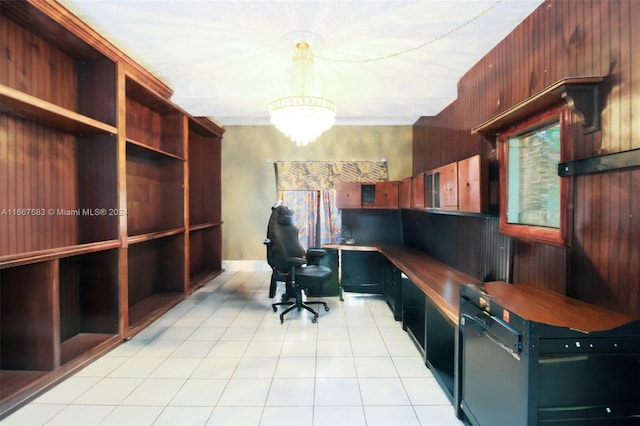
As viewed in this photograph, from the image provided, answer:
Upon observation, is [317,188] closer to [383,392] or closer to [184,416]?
[383,392]

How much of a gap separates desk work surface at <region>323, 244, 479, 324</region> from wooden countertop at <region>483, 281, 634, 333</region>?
0.39 meters

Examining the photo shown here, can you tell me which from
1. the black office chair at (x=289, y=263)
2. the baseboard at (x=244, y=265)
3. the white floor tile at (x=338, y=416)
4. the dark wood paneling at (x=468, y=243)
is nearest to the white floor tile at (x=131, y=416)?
the white floor tile at (x=338, y=416)

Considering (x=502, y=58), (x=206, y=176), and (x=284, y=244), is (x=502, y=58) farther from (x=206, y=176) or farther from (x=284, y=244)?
(x=206, y=176)

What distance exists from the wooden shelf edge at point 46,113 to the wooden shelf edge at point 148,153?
411 mm

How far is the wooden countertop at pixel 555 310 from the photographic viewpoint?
1113 millimetres

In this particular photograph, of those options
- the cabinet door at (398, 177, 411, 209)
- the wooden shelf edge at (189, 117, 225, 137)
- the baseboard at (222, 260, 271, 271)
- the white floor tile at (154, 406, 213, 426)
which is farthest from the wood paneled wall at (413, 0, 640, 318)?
the baseboard at (222, 260, 271, 271)

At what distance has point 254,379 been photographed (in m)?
2.19

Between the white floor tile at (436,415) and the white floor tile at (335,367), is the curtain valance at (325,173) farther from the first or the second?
the white floor tile at (436,415)

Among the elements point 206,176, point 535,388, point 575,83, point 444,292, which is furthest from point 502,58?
point 206,176

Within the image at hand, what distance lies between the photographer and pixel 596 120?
130 centimetres

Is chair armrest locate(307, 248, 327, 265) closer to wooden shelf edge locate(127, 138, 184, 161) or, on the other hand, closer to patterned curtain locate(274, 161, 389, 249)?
patterned curtain locate(274, 161, 389, 249)

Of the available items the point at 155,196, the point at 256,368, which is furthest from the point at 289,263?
the point at 155,196

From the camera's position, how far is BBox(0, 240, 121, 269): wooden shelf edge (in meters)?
1.75

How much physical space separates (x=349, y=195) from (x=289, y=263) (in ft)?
4.98
